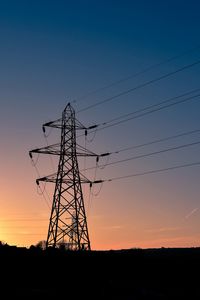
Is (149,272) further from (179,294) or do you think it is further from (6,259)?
(6,259)

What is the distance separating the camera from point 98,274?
105 feet

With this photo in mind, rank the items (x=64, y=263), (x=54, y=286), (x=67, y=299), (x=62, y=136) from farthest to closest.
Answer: (x=62, y=136) < (x=64, y=263) < (x=54, y=286) < (x=67, y=299)

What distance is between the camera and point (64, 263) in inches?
1293

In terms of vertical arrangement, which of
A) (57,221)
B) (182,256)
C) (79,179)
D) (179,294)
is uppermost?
(79,179)

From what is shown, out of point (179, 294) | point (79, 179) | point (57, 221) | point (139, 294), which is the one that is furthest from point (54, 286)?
point (79, 179)

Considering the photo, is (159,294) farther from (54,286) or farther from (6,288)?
(6,288)

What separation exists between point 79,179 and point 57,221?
4.33 m

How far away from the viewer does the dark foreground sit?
28.6m

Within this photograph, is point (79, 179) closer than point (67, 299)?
No

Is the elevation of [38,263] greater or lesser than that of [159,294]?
greater

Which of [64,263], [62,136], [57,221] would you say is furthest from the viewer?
[62,136]

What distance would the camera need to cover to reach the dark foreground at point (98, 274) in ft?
93.9

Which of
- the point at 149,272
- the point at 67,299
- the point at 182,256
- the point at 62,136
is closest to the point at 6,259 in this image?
the point at 67,299

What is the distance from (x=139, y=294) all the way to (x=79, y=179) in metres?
17.3
